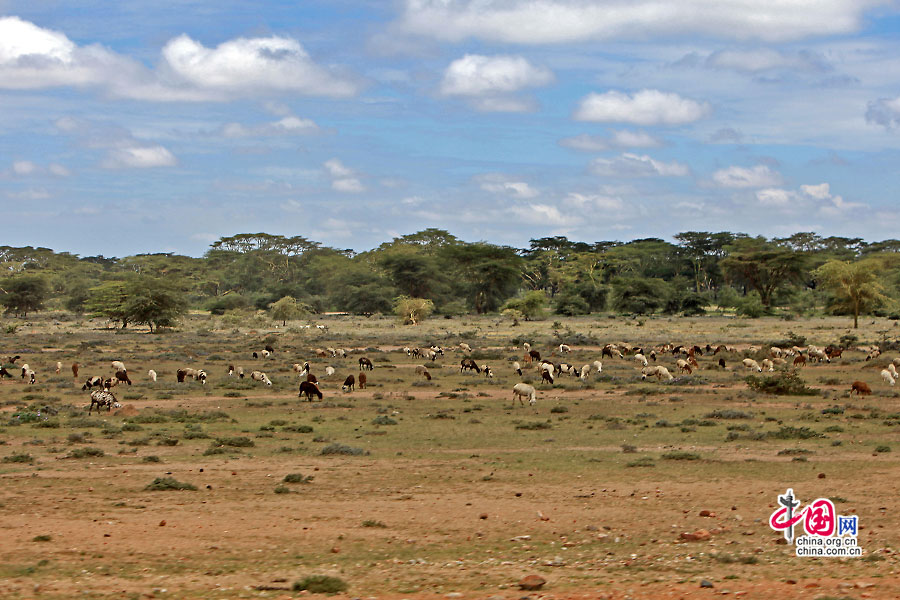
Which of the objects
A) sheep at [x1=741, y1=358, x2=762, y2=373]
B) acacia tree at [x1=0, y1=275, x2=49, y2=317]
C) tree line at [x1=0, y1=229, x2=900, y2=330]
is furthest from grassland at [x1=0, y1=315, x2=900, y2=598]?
acacia tree at [x1=0, y1=275, x2=49, y2=317]

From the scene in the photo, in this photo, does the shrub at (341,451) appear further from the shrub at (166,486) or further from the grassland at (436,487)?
the shrub at (166,486)

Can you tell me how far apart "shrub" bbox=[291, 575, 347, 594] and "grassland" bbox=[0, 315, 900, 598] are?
0.12 metres

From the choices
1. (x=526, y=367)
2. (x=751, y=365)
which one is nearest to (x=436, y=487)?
(x=526, y=367)

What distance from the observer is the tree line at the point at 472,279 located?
206 feet

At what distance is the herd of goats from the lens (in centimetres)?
2472

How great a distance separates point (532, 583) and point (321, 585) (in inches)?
69.7

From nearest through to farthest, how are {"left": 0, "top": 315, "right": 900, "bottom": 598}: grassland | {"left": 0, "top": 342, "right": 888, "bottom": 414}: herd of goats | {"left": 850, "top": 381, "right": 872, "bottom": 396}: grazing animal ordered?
{"left": 0, "top": 315, "right": 900, "bottom": 598}: grassland < {"left": 850, "top": 381, "right": 872, "bottom": 396}: grazing animal < {"left": 0, "top": 342, "right": 888, "bottom": 414}: herd of goats

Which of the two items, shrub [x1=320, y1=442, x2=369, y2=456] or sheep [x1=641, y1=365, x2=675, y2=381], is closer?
shrub [x1=320, y1=442, x2=369, y2=456]

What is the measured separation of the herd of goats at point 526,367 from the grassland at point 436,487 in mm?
609

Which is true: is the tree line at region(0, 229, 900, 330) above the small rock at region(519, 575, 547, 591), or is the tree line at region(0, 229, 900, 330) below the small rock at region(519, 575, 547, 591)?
above

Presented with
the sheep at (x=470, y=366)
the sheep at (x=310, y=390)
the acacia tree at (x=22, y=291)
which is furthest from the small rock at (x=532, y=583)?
the acacia tree at (x=22, y=291)

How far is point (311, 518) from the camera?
1035 cm

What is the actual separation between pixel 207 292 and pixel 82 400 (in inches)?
3654

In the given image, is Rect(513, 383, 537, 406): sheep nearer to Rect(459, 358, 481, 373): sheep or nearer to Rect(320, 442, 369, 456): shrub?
Rect(320, 442, 369, 456): shrub
